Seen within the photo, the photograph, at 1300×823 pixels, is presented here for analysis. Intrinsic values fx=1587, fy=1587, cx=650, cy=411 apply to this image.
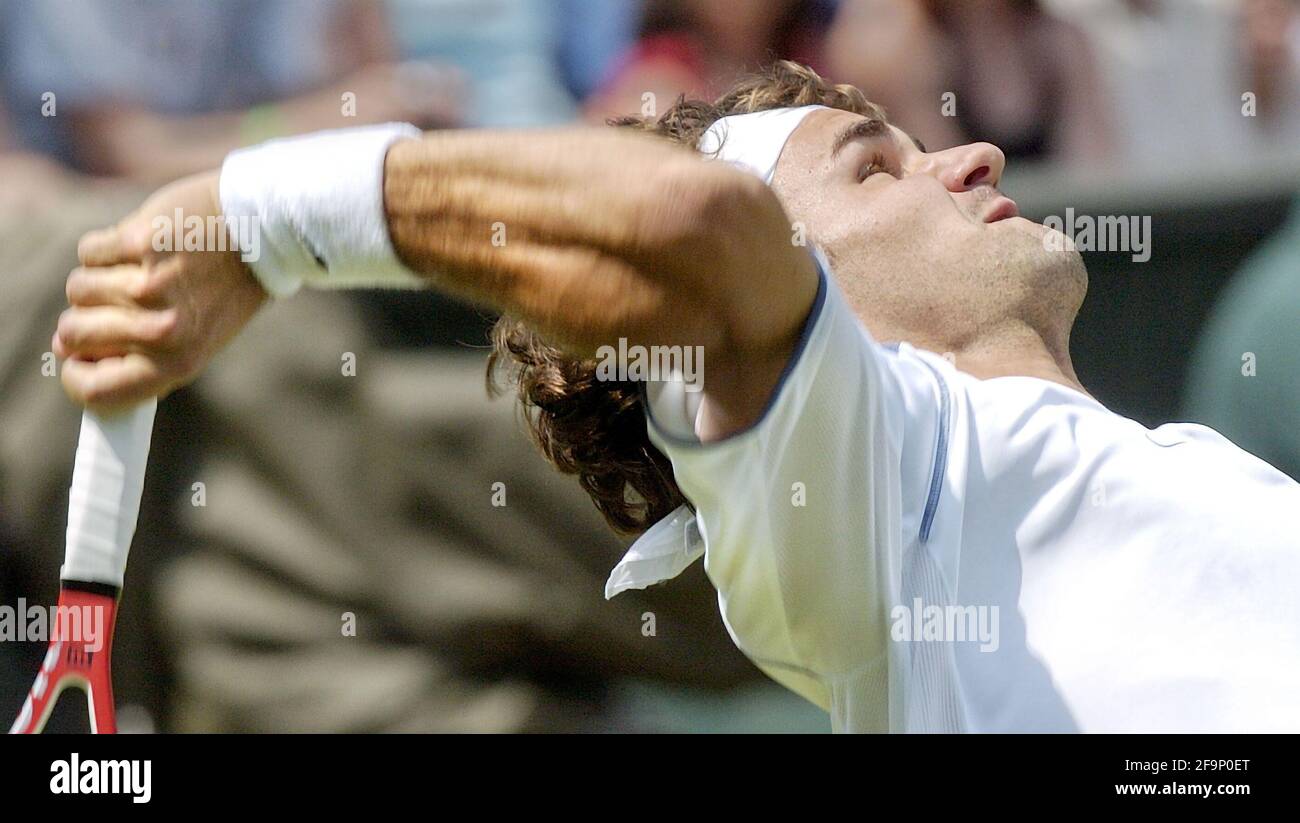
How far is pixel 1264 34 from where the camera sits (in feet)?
12.2

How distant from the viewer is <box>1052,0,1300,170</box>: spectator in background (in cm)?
367

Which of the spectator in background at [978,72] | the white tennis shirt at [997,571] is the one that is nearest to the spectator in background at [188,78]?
the spectator in background at [978,72]

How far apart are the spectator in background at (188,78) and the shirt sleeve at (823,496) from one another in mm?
2132

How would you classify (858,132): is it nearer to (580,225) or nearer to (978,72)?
(580,225)

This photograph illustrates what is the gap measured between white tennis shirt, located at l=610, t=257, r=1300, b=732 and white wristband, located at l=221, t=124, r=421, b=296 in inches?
11.7

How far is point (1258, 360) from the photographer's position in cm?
310

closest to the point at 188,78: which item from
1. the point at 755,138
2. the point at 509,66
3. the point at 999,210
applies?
the point at 509,66

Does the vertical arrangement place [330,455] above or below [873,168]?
below

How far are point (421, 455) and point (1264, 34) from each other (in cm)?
221

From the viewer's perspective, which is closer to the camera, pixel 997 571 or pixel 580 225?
pixel 580 225

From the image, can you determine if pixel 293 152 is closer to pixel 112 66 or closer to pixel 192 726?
pixel 192 726

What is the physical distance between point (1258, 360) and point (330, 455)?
1.83 metres

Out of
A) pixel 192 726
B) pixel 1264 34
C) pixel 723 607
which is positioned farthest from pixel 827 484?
pixel 1264 34

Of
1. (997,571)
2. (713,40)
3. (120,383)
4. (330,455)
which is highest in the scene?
(713,40)
